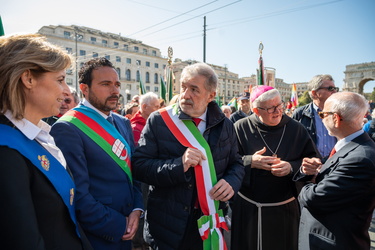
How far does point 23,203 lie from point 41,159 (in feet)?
0.84

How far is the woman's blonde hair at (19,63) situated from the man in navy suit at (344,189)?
213cm

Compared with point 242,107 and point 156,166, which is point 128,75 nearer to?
point 242,107

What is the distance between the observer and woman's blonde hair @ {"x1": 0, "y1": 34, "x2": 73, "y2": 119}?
1.13 m

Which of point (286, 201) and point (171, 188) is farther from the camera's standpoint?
point (286, 201)

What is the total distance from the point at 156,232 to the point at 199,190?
1.73ft

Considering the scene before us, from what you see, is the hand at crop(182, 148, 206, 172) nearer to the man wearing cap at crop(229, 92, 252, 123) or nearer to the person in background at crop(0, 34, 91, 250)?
the person in background at crop(0, 34, 91, 250)

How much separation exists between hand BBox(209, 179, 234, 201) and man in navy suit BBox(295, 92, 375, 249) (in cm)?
69

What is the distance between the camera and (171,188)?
2.05 metres

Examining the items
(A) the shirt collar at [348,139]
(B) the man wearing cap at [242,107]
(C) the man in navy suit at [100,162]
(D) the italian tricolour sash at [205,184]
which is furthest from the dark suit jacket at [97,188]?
(B) the man wearing cap at [242,107]

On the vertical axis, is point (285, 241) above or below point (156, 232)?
below

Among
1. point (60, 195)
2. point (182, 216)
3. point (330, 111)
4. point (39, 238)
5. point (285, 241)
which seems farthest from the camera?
point (285, 241)

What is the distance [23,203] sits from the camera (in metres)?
1.02

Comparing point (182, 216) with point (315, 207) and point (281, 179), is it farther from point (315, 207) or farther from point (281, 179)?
point (281, 179)

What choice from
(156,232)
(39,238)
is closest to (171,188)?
(156,232)
